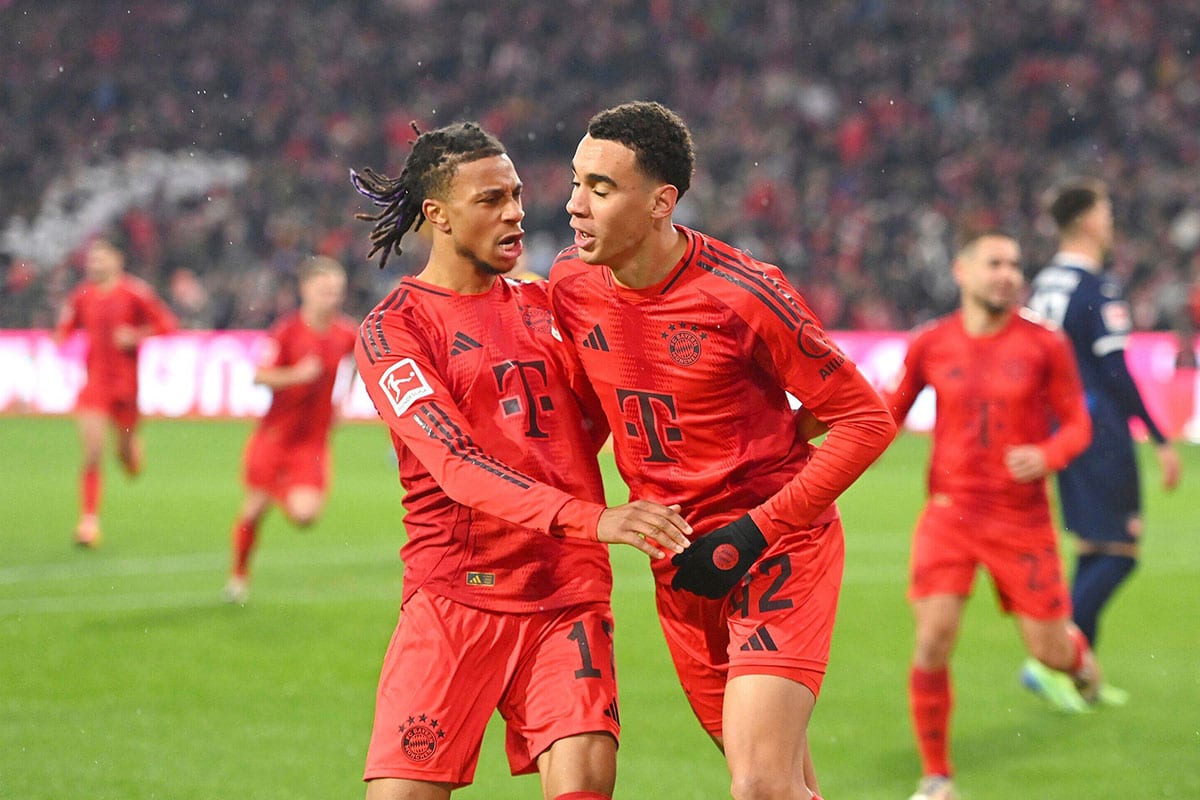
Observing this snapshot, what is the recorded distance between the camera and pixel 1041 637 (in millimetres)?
6121

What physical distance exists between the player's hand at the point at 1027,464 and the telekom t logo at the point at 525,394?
2799mm

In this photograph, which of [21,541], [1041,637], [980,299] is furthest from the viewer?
[21,541]

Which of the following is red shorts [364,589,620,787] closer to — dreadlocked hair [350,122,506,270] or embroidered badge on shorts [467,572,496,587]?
embroidered badge on shorts [467,572,496,587]

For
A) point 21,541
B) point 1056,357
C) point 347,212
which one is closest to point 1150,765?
point 1056,357

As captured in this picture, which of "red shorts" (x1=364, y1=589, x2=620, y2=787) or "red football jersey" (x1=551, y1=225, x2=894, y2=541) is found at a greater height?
"red football jersey" (x1=551, y1=225, x2=894, y2=541)

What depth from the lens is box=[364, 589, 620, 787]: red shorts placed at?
3.71 metres

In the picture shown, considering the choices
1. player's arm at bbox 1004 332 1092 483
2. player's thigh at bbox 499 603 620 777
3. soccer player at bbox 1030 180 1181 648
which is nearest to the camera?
player's thigh at bbox 499 603 620 777

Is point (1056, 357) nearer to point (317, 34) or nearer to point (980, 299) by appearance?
point (980, 299)

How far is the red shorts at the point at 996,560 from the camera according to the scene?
19.9ft

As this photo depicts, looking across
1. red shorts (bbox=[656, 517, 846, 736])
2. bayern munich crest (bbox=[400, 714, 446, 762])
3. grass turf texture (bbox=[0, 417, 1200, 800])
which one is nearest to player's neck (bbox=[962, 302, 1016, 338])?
grass turf texture (bbox=[0, 417, 1200, 800])

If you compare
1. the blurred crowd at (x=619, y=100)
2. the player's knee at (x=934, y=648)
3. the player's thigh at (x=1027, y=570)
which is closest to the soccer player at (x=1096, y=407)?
the player's thigh at (x=1027, y=570)

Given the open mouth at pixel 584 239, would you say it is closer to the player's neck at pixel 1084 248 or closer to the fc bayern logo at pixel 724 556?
the fc bayern logo at pixel 724 556

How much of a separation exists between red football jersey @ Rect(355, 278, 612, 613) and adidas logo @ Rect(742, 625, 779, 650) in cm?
41

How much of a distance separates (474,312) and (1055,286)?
14.4 feet
